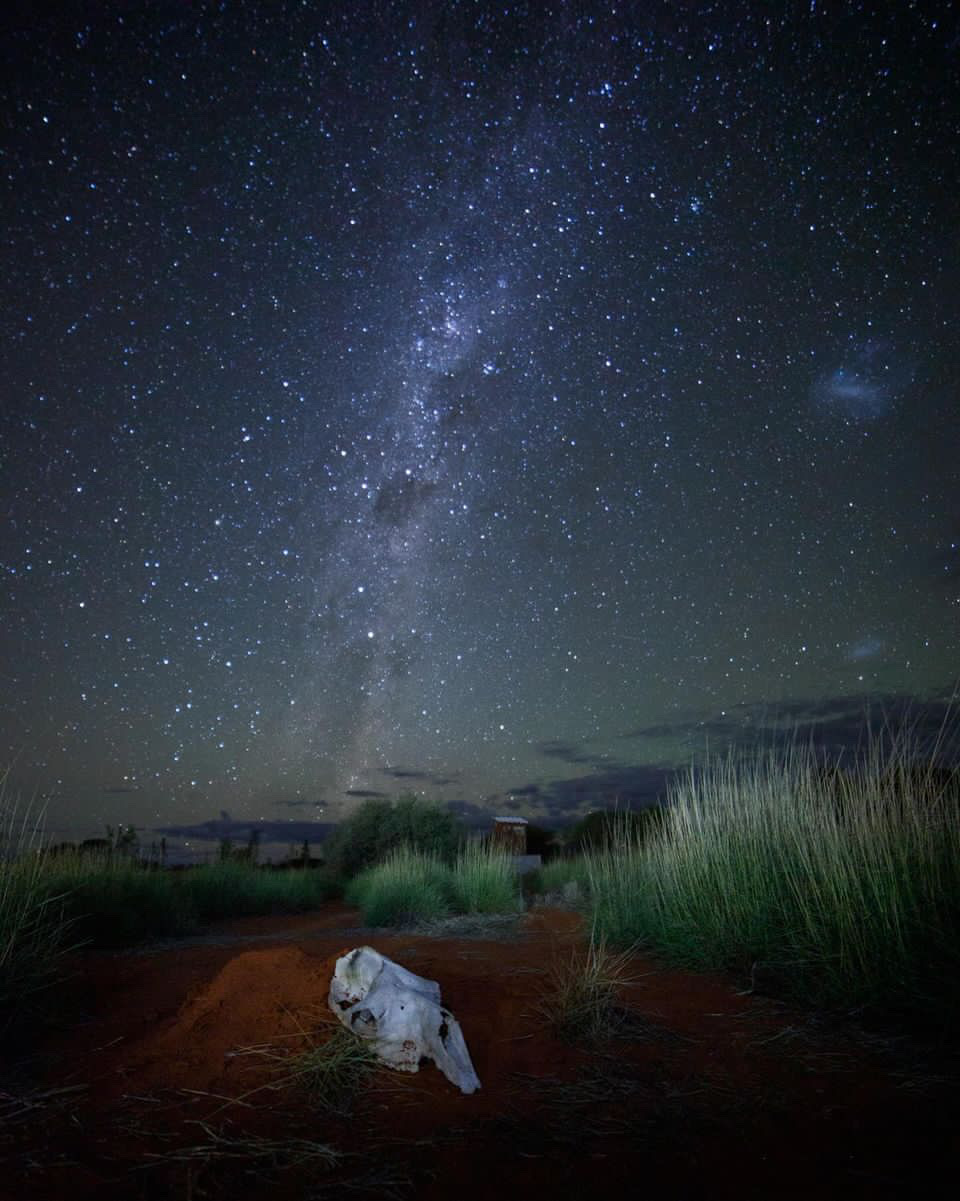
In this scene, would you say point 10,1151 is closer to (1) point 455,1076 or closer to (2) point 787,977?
(1) point 455,1076

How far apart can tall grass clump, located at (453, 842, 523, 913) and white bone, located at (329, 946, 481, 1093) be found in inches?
342

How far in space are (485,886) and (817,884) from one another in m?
7.97

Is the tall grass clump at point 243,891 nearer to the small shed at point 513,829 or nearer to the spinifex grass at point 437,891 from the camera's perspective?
the spinifex grass at point 437,891

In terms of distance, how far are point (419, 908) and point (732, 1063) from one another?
8109 mm

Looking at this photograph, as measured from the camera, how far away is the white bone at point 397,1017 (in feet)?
10.5

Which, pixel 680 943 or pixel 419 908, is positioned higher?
pixel 680 943

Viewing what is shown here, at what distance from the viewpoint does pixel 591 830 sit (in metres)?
29.7

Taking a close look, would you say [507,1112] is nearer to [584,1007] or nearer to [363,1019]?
[363,1019]

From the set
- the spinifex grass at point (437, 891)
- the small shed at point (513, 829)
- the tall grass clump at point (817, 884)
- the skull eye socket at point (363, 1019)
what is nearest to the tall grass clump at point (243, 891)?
the spinifex grass at point (437, 891)

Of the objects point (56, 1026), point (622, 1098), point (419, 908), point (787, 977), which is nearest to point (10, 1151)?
point (56, 1026)

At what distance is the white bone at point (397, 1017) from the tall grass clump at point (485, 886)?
342 inches

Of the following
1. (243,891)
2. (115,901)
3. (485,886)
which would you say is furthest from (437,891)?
(115,901)

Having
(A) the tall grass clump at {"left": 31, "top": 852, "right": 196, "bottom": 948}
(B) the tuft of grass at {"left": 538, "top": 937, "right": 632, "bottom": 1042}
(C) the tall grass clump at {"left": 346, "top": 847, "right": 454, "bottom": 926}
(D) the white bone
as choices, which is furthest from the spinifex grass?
(D) the white bone

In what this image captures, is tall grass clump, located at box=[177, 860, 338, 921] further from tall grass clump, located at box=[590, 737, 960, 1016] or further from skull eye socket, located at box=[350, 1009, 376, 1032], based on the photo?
skull eye socket, located at box=[350, 1009, 376, 1032]
